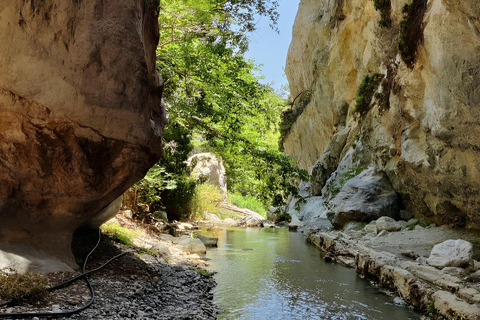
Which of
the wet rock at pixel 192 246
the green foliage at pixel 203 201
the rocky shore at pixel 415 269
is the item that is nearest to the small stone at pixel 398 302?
the rocky shore at pixel 415 269

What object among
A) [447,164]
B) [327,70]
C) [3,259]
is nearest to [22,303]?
[3,259]

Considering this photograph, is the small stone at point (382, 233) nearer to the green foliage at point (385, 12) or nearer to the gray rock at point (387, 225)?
the gray rock at point (387, 225)

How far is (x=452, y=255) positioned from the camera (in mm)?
7164

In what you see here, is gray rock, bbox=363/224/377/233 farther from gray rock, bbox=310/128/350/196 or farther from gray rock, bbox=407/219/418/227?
gray rock, bbox=310/128/350/196

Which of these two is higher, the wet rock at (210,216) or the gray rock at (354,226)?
the gray rock at (354,226)

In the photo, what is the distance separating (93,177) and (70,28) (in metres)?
2.22

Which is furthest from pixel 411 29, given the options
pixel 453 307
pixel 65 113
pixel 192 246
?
pixel 192 246

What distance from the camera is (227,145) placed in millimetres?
9773

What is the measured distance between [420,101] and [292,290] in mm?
5945

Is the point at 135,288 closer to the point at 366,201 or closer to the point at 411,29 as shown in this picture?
the point at 411,29

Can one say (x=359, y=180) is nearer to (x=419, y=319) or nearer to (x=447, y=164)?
(x=447, y=164)

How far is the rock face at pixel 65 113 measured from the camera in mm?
5090

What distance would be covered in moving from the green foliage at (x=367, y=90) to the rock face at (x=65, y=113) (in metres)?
13.2

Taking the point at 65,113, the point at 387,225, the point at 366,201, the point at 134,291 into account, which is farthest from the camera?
the point at 366,201
